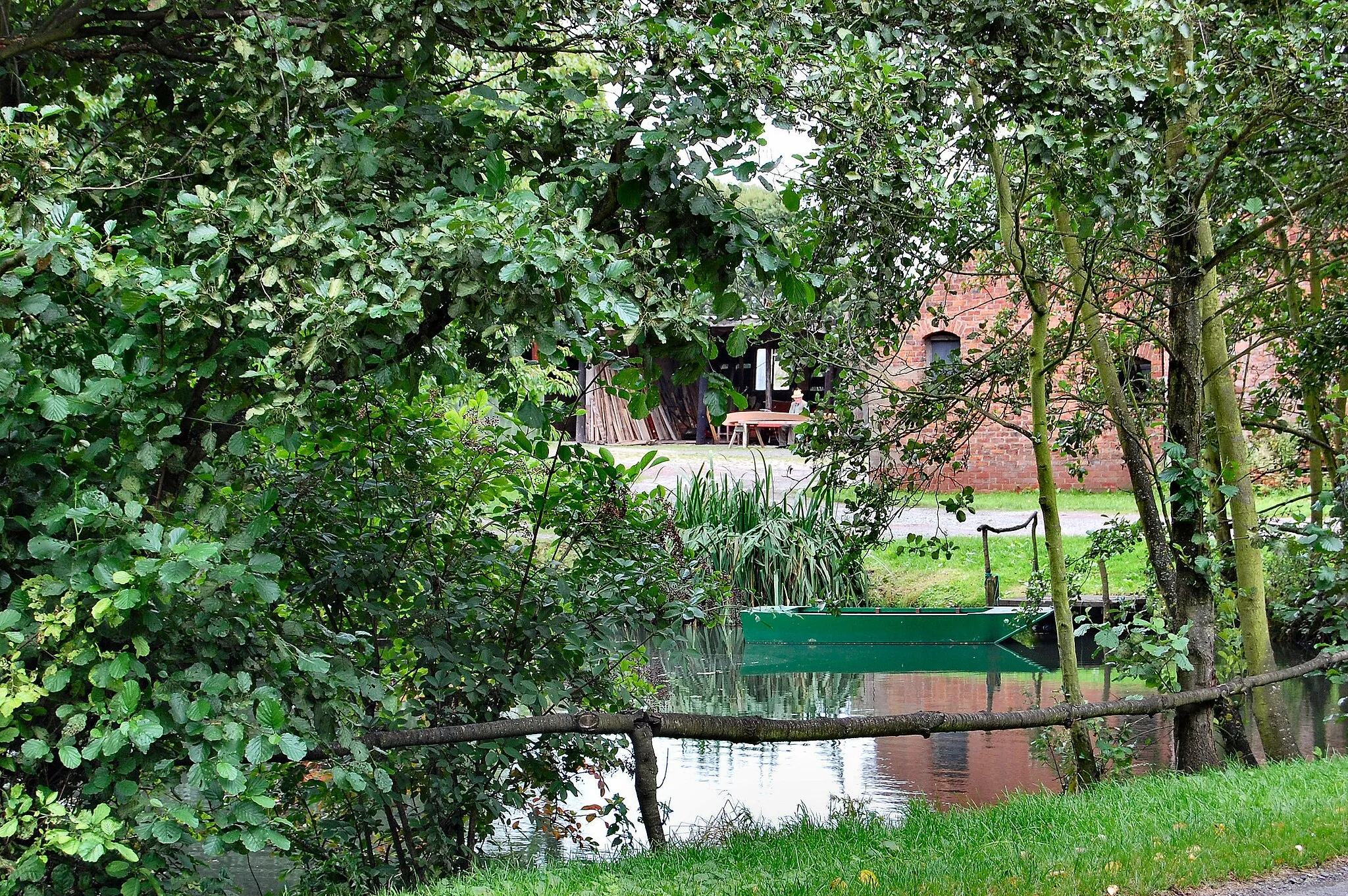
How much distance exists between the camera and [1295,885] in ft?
14.9

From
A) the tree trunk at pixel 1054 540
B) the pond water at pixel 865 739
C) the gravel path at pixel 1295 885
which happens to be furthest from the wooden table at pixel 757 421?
the gravel path at pixel 1295 885

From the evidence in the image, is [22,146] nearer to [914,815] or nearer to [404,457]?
[404,457]

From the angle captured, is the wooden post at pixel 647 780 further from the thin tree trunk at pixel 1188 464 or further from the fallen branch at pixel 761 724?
the thin tree trunk at pixel 1188 464

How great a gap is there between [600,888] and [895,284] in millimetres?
4301

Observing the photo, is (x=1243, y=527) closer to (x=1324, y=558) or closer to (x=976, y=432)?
(x=1324, y=558)

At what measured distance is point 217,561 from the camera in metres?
3.31

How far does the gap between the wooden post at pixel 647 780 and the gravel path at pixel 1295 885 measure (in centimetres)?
218

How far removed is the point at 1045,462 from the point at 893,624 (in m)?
9.25

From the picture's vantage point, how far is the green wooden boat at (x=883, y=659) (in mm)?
15891

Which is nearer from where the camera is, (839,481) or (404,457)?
(404,457)

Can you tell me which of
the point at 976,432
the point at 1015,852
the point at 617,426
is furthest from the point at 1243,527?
the point at 617,426

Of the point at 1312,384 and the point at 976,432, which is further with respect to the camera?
the point at 976,432

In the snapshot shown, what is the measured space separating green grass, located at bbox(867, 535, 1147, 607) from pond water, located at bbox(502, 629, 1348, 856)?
1.67 metres

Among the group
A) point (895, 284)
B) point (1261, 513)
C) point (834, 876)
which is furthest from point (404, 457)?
point (1261, 513)
